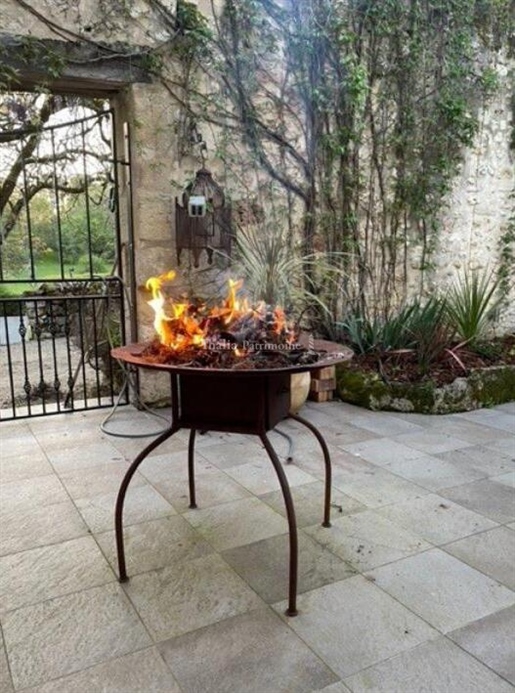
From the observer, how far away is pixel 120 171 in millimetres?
3742

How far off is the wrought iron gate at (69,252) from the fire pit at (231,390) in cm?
200

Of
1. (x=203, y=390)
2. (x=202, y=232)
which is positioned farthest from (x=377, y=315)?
(x=203, y=390)

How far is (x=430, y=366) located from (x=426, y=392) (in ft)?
1.12

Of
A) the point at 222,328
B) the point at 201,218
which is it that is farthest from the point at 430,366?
the point at 222,328

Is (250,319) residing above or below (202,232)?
below

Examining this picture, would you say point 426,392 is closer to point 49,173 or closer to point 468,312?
point 468,312

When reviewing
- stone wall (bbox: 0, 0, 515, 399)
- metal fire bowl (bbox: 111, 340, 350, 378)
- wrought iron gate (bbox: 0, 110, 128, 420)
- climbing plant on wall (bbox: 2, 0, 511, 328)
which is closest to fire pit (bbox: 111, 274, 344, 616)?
metal fire bowl (bbox: 111, 340, 350, 378)

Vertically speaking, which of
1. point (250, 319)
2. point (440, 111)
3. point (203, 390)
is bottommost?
point (203, 390)

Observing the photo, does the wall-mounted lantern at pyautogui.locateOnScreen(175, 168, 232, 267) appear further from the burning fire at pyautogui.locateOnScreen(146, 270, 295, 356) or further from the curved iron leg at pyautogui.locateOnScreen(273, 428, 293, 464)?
the burning fire at pyautogui.locateOnScreen(146, 270, 295, 356)

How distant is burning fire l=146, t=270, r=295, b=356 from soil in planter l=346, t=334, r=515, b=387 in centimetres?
212

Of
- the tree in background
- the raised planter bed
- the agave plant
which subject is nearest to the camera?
the raised planter bed

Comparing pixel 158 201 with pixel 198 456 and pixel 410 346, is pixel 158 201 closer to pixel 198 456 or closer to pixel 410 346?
pixel 198 456

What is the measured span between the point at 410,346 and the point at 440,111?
2073mm

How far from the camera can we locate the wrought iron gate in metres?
3.71
